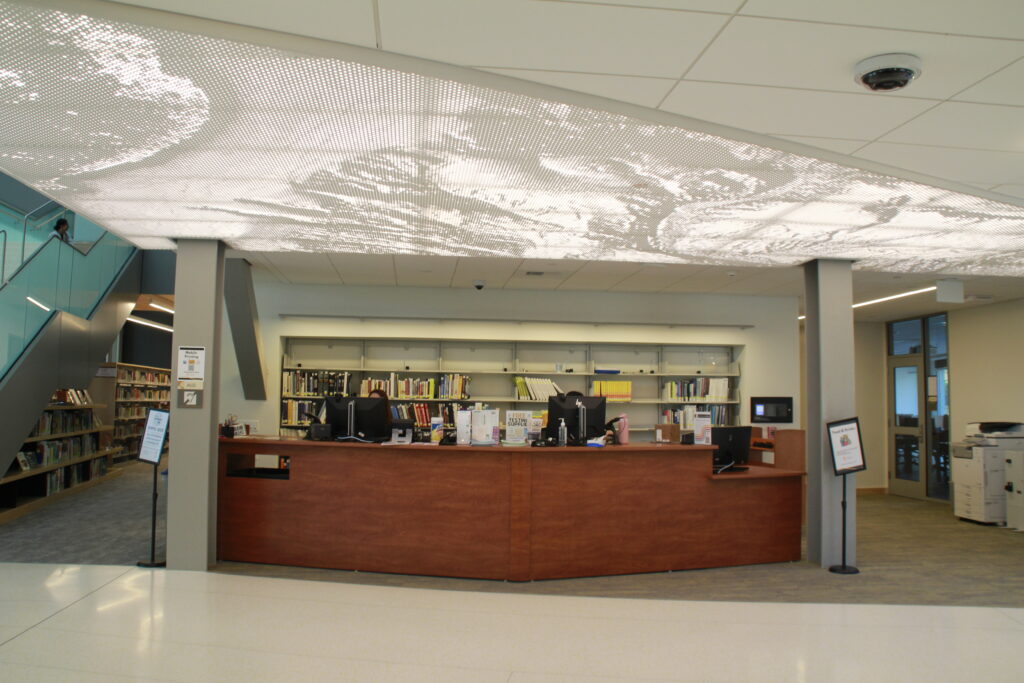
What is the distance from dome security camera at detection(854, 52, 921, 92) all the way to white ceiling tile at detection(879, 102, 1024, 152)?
1.65 feet

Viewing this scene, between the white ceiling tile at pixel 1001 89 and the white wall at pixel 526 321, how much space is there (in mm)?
6912

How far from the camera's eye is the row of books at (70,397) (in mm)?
10033

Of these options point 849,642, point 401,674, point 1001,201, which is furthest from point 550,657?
point 1001,201

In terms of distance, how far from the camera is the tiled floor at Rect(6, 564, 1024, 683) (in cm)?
363

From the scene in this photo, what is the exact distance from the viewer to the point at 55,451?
31.8 ft

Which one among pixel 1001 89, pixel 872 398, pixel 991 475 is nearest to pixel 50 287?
pixel 1001 89

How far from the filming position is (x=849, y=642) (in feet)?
13.9

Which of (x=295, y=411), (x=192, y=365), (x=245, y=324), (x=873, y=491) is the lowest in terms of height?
(x=873, y=491)

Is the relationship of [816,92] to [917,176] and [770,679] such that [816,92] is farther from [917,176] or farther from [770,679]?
[770,679]

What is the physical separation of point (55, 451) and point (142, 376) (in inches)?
250

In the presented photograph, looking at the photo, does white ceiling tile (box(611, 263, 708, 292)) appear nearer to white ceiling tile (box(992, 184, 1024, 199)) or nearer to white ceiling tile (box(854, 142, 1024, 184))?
white ceiling tile (box(992, 184, 1024, 199))

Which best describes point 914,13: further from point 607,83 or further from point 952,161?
point 952,161

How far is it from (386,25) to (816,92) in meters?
1.97

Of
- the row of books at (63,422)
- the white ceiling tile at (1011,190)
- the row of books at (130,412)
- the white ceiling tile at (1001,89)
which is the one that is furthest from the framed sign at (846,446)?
the row of books at (130,412)
